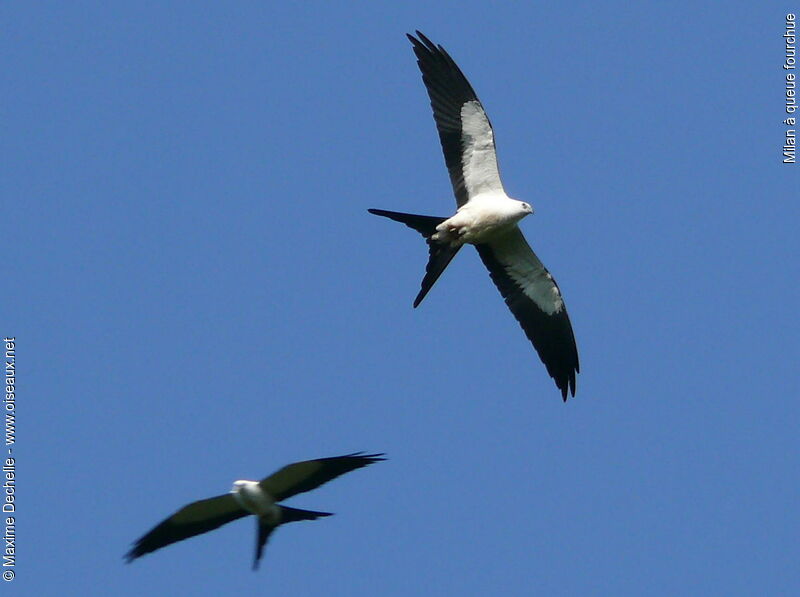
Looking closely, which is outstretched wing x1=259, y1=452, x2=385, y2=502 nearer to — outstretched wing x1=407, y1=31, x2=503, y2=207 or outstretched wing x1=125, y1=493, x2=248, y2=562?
outstretched wing x1=125, y1=493, x2=248, y2=562

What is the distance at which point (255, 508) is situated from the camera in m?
14.4

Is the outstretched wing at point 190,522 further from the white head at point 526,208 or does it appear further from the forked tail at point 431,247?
the white head at point 526,208

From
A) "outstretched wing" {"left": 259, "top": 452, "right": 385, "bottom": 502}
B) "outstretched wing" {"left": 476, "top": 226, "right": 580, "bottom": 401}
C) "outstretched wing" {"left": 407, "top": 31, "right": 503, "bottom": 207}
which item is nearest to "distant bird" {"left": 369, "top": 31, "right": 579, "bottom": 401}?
"outstretched wing" {"left": 407, "top": 31, "right": 503, "bottom": 207}

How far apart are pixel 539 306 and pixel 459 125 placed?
2.27 metres

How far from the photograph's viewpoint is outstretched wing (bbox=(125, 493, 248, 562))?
14344 mm

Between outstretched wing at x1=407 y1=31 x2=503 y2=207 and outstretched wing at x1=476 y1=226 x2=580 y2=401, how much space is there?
891 mm

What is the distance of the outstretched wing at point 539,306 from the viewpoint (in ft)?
55.7

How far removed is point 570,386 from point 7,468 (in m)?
6.05

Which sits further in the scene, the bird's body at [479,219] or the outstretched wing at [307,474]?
the bird's body at [479,219]

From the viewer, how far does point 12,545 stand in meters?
15.6

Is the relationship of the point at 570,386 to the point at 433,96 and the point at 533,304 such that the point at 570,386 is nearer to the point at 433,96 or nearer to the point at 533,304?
the point at 533,304

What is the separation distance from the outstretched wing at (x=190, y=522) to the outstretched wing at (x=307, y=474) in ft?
1.39

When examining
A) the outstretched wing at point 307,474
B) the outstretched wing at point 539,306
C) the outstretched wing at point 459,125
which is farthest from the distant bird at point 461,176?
the outstretched wing at point 307,474

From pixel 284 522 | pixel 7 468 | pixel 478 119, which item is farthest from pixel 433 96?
pixel 7 468
